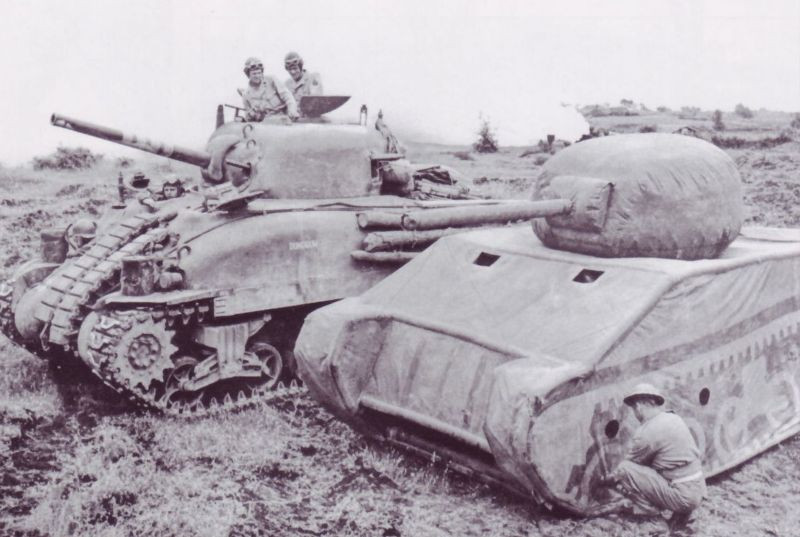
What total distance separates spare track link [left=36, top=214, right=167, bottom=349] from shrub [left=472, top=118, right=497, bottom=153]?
65.1 ft

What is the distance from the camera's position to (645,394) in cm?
541

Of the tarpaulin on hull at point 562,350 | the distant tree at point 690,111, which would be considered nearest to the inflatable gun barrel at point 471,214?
the tarpaulin on hull at point 562,350

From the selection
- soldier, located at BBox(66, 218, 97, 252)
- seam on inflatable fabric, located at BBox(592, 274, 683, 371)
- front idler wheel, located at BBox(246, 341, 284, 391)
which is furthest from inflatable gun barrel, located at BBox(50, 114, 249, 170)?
seam on inflatable fabric, located at BBox(592, 274, 683, 371)

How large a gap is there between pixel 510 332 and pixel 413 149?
2040cm

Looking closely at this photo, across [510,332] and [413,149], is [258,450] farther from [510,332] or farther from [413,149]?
[413,149]

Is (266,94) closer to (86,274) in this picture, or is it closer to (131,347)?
(86,274)

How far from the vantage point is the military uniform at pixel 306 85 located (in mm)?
11875

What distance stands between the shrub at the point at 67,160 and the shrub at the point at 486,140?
454 inches

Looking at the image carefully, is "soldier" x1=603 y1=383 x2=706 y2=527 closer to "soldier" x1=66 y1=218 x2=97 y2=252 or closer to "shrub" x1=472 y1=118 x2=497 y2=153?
"soldier" x1=66 y1=218 x2=97 y2=252

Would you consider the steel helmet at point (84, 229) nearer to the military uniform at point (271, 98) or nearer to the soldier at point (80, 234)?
the soldier at point (80, 234)

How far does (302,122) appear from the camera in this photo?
10320mm

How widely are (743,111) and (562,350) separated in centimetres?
3244

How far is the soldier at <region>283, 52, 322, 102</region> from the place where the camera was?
11875 mm

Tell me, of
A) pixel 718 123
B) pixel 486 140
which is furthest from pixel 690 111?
pixel 486 140
